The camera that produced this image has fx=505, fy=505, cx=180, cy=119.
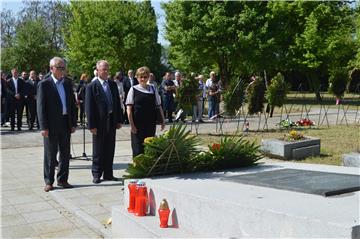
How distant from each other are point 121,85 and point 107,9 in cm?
1746

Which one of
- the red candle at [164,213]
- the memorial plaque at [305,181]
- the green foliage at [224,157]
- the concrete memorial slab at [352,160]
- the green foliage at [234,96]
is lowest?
the red candle at [164,213]

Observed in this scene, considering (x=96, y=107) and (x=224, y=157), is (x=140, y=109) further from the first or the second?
(x=224, y=157)

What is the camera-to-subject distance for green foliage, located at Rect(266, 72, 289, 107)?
638 inches

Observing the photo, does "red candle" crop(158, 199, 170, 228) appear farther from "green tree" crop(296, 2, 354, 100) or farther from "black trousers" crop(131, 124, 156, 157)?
"green tree" crop(296, 2, 354, 100)

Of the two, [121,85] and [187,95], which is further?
[121,85]

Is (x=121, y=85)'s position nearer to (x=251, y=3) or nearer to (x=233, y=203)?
(x=233, y=203)

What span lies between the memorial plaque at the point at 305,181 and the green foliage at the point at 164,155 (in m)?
0.64

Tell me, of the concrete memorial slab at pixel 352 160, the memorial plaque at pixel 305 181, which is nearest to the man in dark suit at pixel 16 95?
the concrete memorial slab at pixel 352 160

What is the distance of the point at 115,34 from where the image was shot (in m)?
33.0

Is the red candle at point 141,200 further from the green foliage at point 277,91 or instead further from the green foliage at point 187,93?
the green foliage at point 277,91

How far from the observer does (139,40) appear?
3294cm

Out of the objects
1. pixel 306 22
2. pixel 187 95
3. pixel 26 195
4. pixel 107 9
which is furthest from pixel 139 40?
pixel 26 195

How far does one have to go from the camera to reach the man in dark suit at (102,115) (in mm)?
8289

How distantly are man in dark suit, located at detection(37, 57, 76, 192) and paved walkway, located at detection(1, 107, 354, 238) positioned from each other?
0.34m
